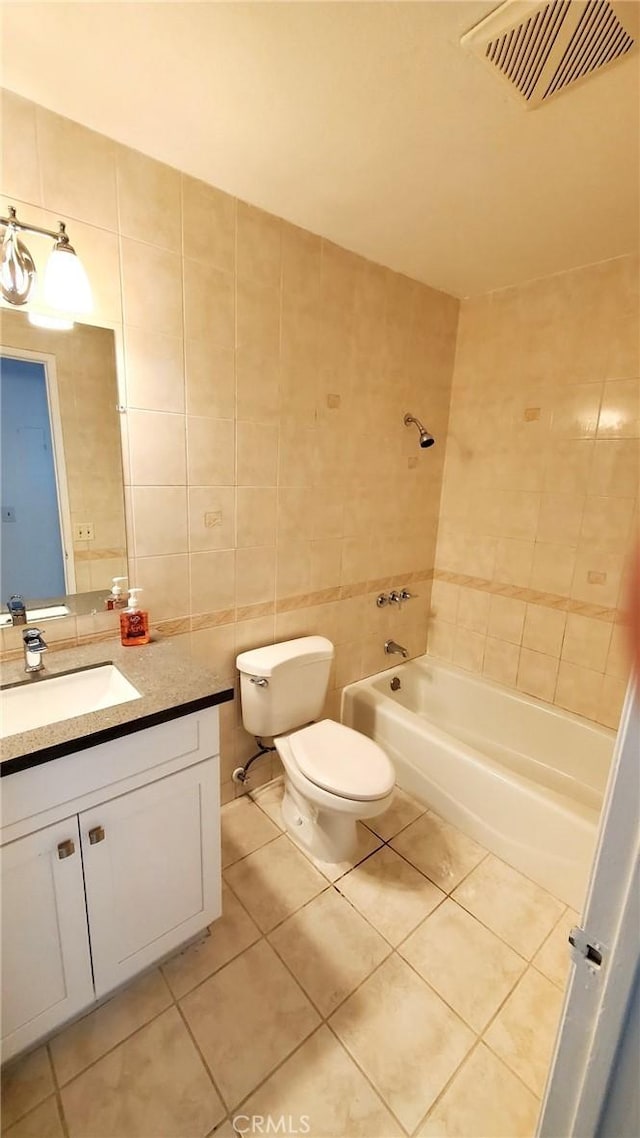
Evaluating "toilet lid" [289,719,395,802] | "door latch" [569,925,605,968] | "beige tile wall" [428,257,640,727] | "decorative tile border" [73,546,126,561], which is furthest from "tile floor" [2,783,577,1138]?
"decorative tile border" [73,546,126,561]

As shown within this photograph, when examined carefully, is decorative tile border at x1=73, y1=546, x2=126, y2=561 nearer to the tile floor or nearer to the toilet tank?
the toilet tank

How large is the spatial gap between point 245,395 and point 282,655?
0.97m

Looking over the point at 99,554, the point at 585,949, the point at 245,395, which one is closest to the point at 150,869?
the point at 99,554

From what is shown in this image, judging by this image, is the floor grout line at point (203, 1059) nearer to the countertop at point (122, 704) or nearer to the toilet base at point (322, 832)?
the toilet base at point (322, 832)

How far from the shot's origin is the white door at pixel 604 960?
1.52 ft

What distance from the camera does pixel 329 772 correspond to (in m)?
1.51

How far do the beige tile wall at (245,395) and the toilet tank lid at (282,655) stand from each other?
0.26 feet

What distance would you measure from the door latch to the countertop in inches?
32.4

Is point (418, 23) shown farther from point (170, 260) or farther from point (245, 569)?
point (245, 569)

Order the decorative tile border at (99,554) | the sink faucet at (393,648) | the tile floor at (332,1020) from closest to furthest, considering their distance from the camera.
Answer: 1. the tile floor at (332,1020)
2. the decorative tile border at (99,554)
3. the sink faucet at (393,648)

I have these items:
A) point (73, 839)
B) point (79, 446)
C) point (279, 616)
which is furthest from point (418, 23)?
point (73, 839)

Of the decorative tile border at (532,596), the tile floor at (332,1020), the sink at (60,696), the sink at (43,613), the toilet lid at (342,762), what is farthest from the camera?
the decorative tile border at (532,596)

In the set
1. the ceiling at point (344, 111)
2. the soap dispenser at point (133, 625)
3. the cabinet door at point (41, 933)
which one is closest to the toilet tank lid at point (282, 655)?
the soap dispenser at point (133, 625)

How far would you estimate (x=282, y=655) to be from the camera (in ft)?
5.66
